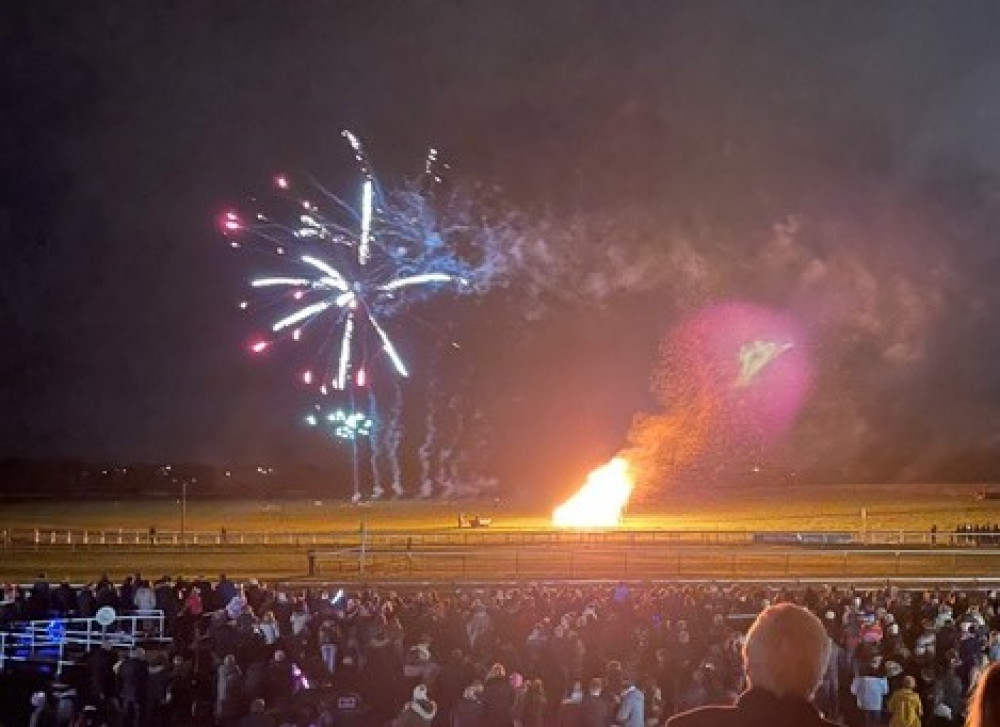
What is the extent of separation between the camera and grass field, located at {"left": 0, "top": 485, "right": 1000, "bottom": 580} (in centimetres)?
3584

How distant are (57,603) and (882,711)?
47.0 feet

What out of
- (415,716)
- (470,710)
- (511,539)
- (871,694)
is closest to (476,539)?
(511,539)

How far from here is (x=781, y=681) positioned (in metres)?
3.84

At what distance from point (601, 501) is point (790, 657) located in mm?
69325

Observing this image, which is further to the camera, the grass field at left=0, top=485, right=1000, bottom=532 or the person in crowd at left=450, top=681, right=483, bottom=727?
the grass field at left=0, top=485, right=1000, bottom=532

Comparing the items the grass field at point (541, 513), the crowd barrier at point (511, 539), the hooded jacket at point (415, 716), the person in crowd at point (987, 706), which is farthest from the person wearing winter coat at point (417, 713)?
the grass field at point (541, 513)

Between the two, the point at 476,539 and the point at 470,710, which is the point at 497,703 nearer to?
the point at 470,710

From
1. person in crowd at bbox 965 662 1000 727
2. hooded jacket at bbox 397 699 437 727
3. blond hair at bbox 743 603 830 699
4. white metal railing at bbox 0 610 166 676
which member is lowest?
white metal railing at bbox 0 610 166 676

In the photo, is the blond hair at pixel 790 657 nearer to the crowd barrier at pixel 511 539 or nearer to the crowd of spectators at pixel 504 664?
the crowd of spectators at pixel 504 664

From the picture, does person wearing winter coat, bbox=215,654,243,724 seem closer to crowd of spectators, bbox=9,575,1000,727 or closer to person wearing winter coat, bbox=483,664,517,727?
crowd of spectators, bbox=9,575,1000,727

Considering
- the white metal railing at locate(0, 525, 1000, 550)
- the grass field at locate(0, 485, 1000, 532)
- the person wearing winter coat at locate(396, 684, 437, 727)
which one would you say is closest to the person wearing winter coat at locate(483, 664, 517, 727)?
the person wearing winter coat at locate(396, 684, 437, 727)

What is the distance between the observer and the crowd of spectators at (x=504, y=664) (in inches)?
501

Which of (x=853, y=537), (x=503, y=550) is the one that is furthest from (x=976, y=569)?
(x=503, y=550)

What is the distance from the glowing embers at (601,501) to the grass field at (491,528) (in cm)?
140
